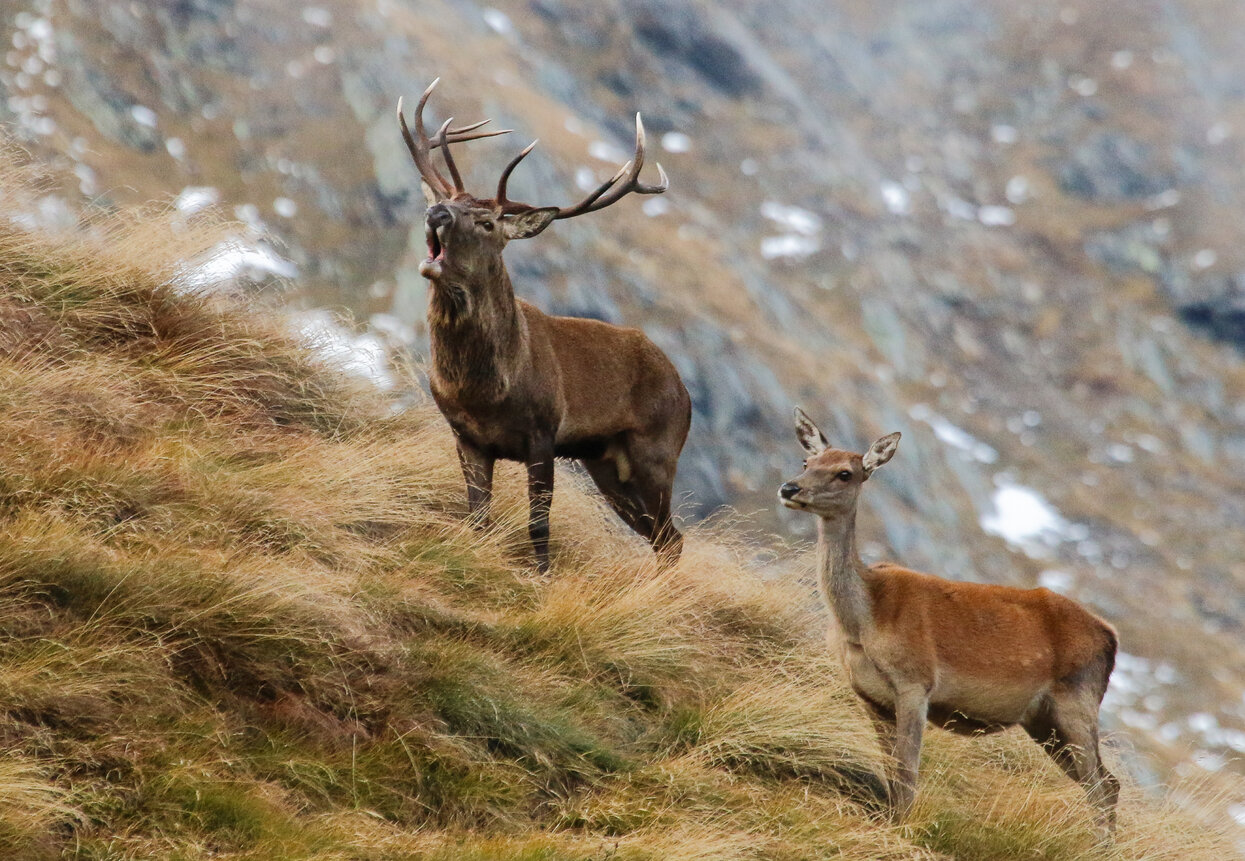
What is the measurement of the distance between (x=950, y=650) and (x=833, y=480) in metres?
0.98

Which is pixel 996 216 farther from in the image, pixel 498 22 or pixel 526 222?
pixel 526 222

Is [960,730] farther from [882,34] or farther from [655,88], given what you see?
[882,34]

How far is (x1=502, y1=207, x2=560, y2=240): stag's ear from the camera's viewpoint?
8.14 m

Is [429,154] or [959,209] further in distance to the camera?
[959,209]

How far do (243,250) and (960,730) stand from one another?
5716 millimetres

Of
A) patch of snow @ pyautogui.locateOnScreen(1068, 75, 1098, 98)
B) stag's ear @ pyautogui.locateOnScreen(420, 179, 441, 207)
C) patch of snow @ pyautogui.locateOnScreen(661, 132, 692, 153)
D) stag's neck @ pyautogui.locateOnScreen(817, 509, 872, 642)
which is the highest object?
stag's ear @ pyautogui.locateOnScreen(420, 179, 441, 207)

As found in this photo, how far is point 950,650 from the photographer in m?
6.92

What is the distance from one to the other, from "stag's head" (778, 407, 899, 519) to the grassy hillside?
971mm

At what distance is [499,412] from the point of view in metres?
8.02

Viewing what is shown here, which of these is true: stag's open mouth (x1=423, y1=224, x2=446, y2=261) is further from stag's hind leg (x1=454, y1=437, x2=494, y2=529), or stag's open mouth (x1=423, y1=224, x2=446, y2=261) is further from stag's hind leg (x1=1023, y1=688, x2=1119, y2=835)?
stag's hind leg (x1=1023, y1=688, x2=1119, y2=835)

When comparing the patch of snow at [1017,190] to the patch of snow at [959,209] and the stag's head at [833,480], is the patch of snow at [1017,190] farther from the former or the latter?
the stag's head at [833,480]

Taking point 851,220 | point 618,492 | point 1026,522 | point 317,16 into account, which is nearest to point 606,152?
point 317,16

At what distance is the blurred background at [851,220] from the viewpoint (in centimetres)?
9294

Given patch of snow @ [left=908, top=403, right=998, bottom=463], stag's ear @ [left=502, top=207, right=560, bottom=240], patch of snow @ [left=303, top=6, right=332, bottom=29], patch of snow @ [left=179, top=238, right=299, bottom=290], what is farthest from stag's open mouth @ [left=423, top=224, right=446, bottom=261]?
patch of snow @ [left=303, top=6, right=332, bottom=29]
